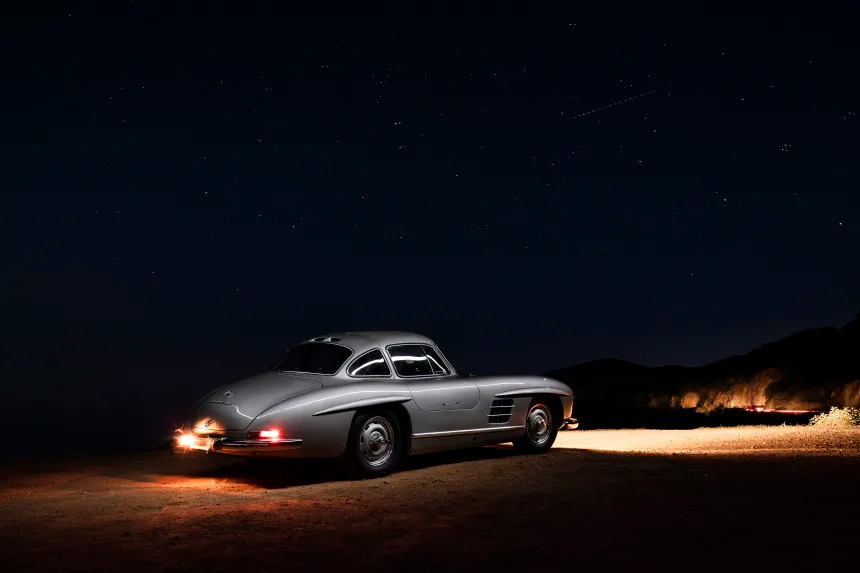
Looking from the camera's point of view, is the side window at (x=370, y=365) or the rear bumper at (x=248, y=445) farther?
the side window at (x=370, y=365)

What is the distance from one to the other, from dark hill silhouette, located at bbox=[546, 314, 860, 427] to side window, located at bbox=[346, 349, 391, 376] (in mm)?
13378

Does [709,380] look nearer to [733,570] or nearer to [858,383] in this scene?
[858,383]

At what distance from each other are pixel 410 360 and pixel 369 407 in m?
1.24

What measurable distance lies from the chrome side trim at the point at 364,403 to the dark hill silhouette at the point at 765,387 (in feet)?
44.6

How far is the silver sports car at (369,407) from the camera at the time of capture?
31.0ft

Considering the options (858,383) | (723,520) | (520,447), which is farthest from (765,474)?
Result: (858,383)

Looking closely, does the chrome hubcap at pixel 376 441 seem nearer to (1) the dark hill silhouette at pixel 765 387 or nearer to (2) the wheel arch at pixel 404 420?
(2) the wheel arch at pixel 404 420

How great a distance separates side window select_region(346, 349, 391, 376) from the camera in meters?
10.5

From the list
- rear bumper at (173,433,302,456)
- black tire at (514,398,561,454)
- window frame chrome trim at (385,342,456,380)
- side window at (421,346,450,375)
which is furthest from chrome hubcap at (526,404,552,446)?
rear bumper at (173,433,302,456)

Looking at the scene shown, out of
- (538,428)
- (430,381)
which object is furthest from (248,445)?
(538,428)

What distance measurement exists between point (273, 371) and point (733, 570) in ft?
22.2

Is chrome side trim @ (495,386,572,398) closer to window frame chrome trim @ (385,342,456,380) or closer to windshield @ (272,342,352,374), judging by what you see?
window frame chrome trim @ (385,342,456,380)

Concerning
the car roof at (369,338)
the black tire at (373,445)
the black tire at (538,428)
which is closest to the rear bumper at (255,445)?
the black tire at (373,445)

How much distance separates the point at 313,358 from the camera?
11141mm
